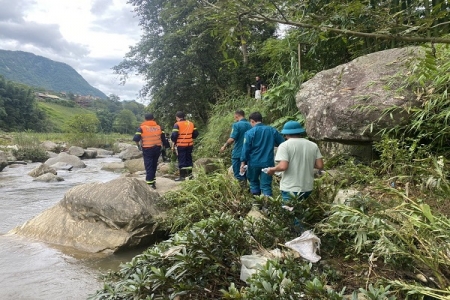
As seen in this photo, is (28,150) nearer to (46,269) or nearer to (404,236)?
(46,269)

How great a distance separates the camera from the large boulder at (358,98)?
184 inches

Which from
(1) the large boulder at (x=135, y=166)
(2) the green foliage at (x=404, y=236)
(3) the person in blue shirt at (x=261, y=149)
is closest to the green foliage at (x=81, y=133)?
(1) the large boulder at (x=135, y=166)

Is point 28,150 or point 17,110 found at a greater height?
point 17,110

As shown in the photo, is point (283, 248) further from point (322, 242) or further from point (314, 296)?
point (314, 296)

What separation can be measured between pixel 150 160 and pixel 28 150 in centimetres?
1729

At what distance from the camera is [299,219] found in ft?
11.0

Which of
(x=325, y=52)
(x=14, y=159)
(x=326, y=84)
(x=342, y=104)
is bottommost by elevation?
(x=14, y=159)

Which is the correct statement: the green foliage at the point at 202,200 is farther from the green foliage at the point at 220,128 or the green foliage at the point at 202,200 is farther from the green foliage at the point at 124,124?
the green foliage at the point at 124,124

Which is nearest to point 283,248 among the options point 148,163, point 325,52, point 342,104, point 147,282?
point 147,282

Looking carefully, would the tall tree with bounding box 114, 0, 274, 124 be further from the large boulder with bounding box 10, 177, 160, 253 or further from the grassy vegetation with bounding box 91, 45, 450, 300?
the grassy vegetation with bounding box 91, 45, 450, 300

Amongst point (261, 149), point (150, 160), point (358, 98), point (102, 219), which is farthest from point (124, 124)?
point (358, 98)

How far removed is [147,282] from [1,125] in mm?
56820

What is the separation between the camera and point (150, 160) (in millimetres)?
7629

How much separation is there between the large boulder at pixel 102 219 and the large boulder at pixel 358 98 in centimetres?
294
